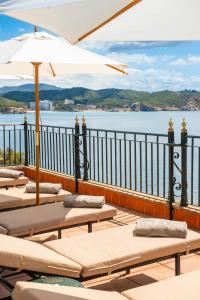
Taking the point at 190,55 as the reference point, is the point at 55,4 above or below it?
below

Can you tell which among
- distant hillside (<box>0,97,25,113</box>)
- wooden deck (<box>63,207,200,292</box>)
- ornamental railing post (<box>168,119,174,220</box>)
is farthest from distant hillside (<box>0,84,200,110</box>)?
wooden deck (<box>63,207,200,292</box>)

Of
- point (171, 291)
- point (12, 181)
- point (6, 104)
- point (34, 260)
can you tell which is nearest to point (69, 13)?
point (34, 260)

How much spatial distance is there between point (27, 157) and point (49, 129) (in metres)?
0.80

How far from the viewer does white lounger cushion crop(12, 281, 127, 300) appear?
2.51m

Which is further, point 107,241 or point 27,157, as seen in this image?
point 27,157

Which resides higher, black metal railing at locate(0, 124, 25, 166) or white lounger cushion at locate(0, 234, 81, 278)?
black metal railing at locate(0, 124, 25, 166)

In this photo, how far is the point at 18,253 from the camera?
3137 millimetres

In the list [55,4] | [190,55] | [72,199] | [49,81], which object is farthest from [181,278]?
[190,55]

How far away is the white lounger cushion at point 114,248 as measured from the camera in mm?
3400

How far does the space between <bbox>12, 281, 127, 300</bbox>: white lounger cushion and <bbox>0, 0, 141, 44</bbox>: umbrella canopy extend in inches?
66.5

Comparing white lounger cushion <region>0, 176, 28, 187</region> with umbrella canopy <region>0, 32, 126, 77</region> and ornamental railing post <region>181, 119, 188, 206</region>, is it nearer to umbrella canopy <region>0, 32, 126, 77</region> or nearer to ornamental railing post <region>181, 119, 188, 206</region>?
umbrella canopy <region>0, 32, 126, 77</region>

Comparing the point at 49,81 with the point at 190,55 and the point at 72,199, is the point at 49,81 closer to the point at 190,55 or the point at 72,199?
the point at 72,199

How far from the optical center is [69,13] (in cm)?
328

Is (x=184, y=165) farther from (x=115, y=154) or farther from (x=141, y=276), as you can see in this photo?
(x=115, y=154)
